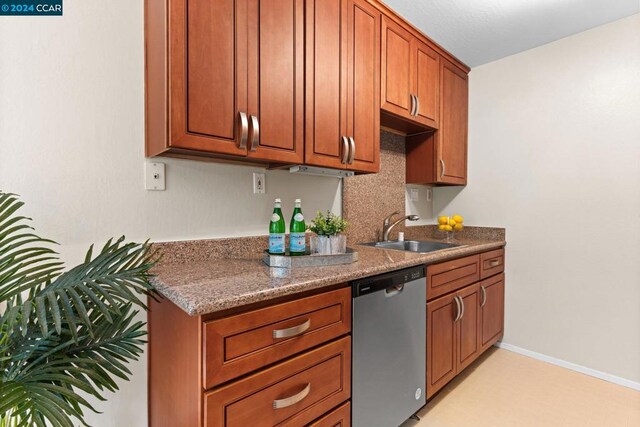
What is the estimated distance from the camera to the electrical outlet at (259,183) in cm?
163

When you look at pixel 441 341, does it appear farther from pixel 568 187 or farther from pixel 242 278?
pixel 568 187

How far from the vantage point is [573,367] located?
2.21 metres

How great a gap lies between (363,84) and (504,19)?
3.54ft

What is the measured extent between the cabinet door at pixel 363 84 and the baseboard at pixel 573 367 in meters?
1.89

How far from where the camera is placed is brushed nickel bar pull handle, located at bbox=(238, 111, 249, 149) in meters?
1.22

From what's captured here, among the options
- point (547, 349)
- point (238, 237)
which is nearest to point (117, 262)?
point (238, 237)

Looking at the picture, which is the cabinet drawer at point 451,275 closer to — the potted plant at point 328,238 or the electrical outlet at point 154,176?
Result: the potted plant at point 328,238

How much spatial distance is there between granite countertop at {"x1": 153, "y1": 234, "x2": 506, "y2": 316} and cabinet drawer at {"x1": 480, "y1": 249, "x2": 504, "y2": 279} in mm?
762

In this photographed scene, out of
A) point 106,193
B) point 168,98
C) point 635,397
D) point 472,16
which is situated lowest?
point 635,397

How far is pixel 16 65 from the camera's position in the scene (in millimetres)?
1064

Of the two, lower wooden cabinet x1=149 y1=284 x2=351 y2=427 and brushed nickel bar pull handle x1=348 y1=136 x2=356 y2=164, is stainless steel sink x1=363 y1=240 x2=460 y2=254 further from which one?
lower wooden cabinet x1=149 y1=284 x2=351 y2=427

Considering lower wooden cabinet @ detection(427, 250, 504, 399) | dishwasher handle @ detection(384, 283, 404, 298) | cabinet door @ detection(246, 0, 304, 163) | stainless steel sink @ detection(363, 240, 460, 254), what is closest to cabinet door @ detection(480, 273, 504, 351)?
lower wooden cabinet @ detection(427, 250, 504, 399)

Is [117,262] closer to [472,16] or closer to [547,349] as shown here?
[472,16]

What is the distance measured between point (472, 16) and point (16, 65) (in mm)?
2265
